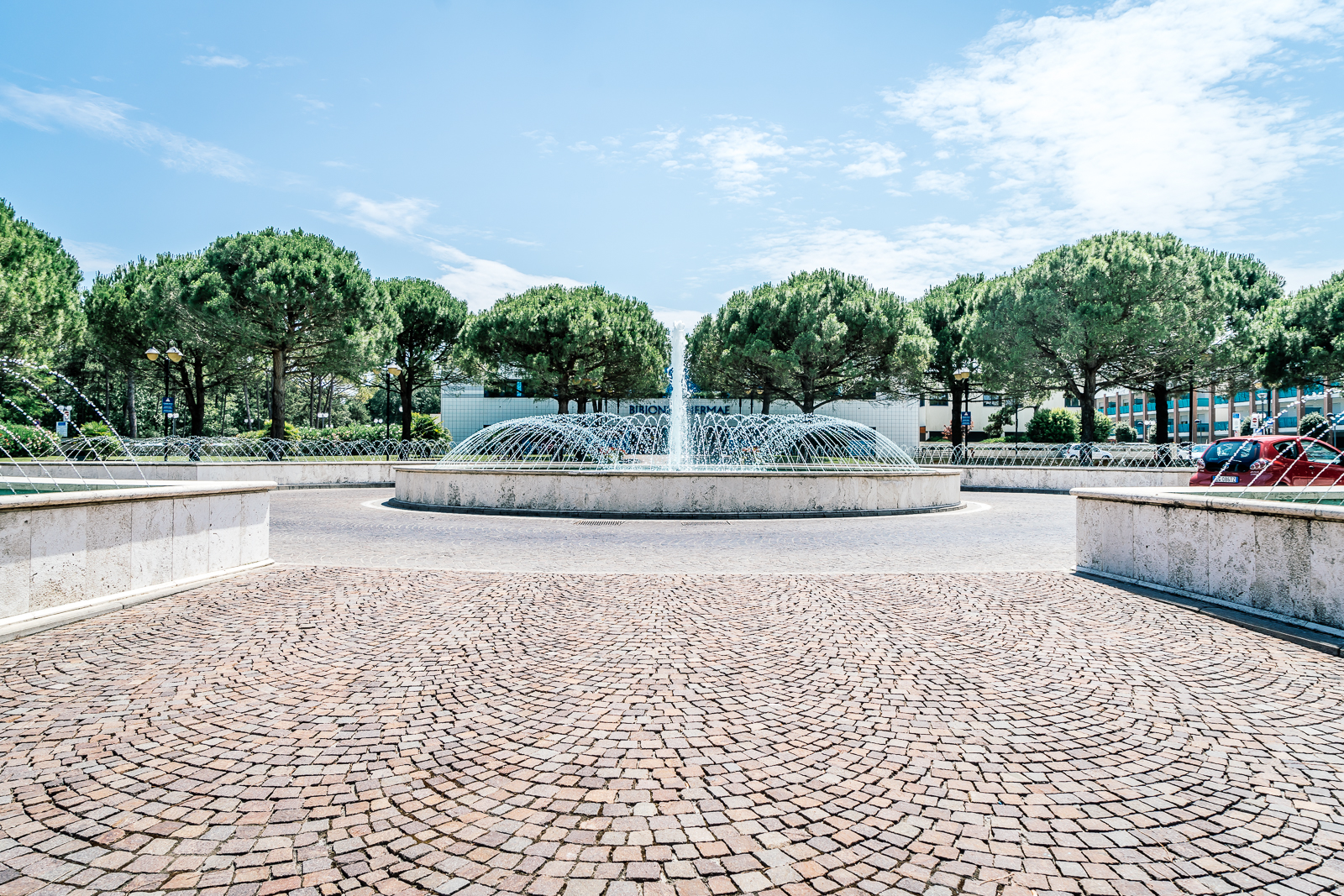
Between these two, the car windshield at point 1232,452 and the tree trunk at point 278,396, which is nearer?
the car windshield at point 1232,452

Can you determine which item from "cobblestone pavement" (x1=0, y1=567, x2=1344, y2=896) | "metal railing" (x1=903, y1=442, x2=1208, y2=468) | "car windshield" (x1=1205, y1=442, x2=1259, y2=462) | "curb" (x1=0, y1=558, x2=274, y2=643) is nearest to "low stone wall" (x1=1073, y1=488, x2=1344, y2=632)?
"cobblestone pavement" (x1=0, y1=567, x2=1344, y2=896)

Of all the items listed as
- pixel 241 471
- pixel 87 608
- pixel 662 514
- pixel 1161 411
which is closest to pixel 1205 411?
pixel 1161 411

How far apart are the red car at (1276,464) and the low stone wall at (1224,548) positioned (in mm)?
7070

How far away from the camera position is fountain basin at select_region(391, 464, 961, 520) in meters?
13.8

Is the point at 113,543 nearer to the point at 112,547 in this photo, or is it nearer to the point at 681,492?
the point at 112,547

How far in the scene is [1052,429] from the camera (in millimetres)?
43594

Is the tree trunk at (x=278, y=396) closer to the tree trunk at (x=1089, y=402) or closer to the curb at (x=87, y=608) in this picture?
the curb at (x=87, y=608)

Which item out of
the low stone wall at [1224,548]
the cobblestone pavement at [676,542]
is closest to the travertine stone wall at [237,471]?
the cobblestone pavement at [676,542]

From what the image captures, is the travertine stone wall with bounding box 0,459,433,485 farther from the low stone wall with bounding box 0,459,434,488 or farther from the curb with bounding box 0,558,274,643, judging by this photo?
the curb with bounding box 0,558,274,643

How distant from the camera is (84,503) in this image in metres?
5.79

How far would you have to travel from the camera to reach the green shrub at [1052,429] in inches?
1694

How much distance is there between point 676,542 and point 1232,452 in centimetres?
1223

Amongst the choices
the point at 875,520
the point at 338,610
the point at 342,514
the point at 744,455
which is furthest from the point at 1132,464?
the point at 338,610

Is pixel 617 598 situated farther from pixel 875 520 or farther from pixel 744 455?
pixel 744 455
